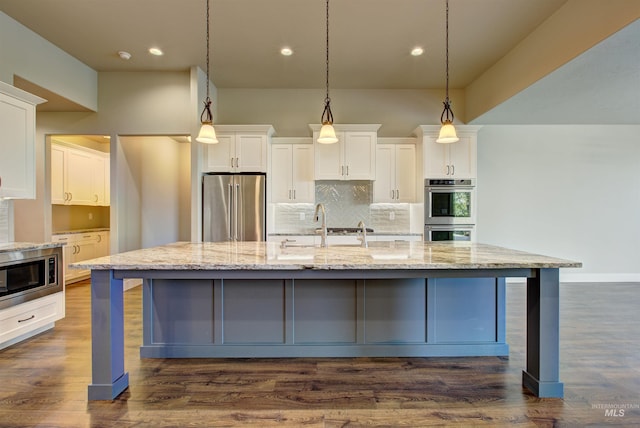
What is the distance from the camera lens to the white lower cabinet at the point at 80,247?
511 centimetres

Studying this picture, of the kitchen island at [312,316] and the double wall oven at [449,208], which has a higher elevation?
the double wall oven at [449,208]

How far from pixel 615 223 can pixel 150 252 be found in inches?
272

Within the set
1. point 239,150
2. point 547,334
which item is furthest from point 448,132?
point 239,150

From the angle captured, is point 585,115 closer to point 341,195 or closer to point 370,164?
point 370,164

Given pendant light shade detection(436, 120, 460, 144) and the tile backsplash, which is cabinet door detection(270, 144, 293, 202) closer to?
the tile backsplash

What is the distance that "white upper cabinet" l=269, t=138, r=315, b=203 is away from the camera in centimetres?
486

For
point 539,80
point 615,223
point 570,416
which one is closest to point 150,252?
point 570,416

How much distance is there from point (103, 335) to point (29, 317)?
5.51 feet

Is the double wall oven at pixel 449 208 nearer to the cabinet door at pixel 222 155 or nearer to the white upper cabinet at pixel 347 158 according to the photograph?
the white upper cabinet at pixel 347 158

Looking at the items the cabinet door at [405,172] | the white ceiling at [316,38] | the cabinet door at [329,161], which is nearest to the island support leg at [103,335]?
the white ceiling at [316,38]

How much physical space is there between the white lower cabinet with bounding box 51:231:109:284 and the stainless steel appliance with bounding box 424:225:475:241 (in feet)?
17.8

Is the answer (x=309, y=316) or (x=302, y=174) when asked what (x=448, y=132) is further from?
(x=302, y=174)

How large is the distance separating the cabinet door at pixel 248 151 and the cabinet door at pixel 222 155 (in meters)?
0.07

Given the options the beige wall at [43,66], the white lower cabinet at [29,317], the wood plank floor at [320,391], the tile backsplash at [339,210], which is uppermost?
the beige wall at [43,66]
